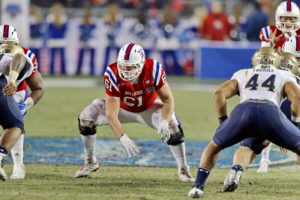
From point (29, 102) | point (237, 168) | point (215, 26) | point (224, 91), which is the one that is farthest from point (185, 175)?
point (215, 26)

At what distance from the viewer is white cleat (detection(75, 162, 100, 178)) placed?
797 cm

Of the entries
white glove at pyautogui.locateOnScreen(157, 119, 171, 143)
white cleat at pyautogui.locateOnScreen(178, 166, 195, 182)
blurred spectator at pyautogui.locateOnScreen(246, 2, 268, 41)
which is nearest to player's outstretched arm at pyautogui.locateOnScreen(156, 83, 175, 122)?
white glove at pyautogui.locateOnScreen(157, 119, 171, 143)

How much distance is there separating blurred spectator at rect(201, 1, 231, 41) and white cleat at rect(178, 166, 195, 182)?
39.4 ft

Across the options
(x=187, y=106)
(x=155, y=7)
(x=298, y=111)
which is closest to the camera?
(x=298, y=111)

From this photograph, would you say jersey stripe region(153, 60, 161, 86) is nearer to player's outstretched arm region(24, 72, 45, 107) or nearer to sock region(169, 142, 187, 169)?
sock region(169, 142, 187, 169)

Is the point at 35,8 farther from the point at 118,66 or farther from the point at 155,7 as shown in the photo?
the point at 118,66

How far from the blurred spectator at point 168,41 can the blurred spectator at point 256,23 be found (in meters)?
1.88

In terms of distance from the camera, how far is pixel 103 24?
66.0ft

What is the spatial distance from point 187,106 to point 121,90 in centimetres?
706

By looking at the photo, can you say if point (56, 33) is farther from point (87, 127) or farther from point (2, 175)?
point (2, 175)

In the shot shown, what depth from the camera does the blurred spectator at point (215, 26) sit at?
19.6 meters

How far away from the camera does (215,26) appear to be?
19594 millimetres

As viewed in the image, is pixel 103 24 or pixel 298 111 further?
pixel 103 24

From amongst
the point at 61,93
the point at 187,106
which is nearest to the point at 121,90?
the point at 187,106
